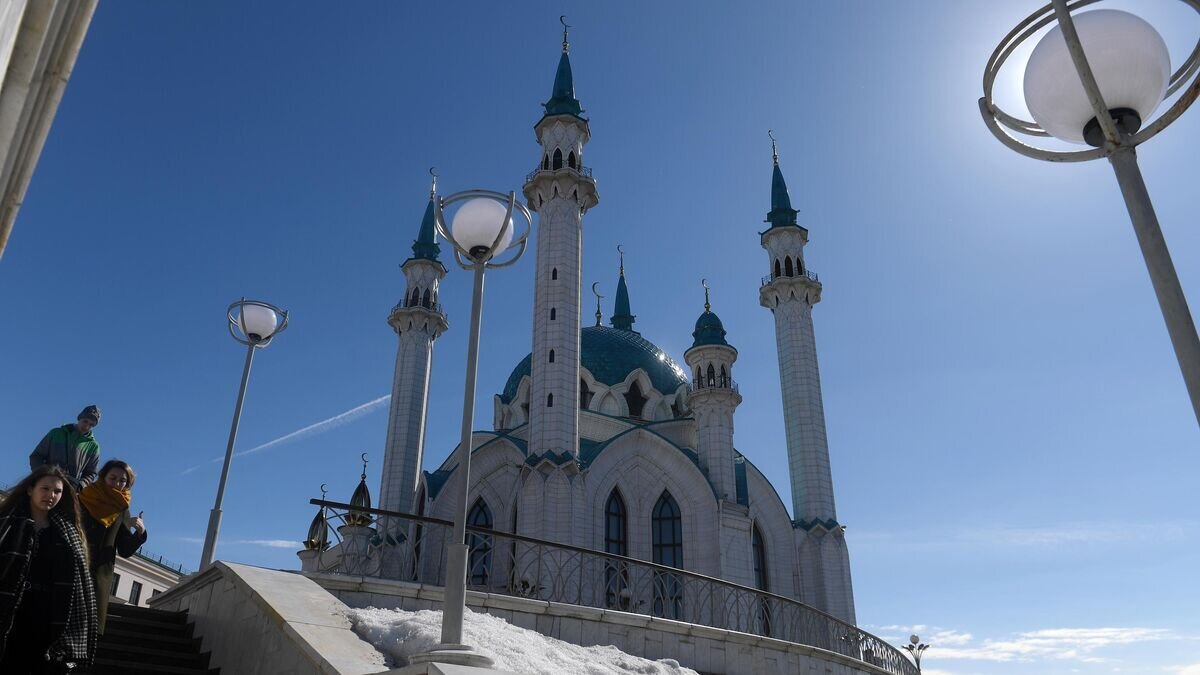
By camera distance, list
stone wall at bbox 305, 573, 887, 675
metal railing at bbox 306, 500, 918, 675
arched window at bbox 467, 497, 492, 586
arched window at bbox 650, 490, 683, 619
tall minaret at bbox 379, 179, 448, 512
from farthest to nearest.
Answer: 1. tall minaret at bbox 379, 179, 448, 512
2. arched window at bbox 650, 490, 683, 619
3. arched window at bbox 467, 497, 492, 586
4. metal railing at bbox 306, 500, 918, 675
5. stone wall at bbox 305, 573, 887, 675

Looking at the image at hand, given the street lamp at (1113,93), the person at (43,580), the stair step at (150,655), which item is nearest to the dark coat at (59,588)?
the person at (43,580)

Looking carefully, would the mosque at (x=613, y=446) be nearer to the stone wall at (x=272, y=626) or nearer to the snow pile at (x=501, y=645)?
the snow pile at (x=501, y=645)

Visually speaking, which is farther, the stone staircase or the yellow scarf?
the stone staircase

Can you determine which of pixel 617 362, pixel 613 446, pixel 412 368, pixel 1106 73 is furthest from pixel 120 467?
pixel 617 362

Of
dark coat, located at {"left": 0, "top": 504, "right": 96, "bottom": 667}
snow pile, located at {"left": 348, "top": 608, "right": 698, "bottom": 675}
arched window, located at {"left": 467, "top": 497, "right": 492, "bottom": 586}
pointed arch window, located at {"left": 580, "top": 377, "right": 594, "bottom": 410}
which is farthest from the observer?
pointed arch window, located at {"left": 580, "top": 377, "right": 594, "bottom": 410}

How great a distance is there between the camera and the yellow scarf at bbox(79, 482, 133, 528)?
5.99m

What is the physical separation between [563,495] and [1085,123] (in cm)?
1857

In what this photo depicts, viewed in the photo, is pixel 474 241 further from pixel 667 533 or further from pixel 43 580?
pixel 667 533

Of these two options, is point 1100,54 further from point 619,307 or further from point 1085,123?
point 619,307

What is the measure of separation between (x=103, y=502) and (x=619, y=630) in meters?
7.44

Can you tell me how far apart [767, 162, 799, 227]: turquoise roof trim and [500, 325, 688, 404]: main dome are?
7.34m

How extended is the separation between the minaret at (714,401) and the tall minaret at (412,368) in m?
9.59

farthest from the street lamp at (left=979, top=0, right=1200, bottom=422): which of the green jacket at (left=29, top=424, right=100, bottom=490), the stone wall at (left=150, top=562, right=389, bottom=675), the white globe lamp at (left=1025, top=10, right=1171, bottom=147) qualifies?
the green jacket at (left=29, top=424, right=100, bottom=490)

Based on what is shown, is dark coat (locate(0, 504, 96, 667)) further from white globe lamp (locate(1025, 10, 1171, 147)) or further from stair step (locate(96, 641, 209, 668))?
white globe lamp (locate(1025, 10, 1171, 147))
